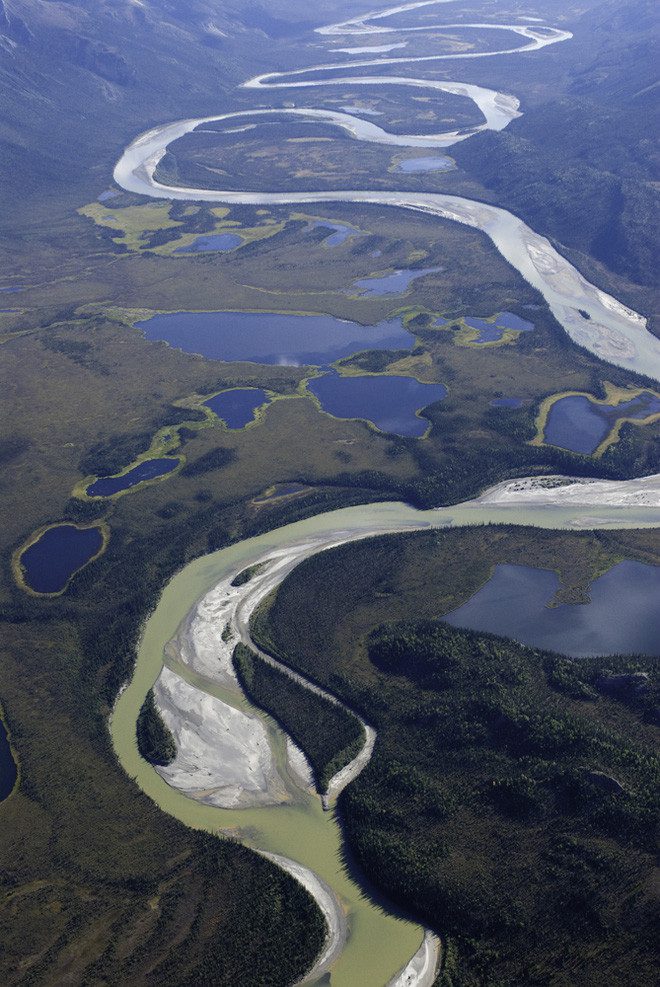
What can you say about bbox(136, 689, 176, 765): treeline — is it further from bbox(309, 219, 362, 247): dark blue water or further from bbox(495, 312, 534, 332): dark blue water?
bbox(309, 219, 362, 247): dark blue water

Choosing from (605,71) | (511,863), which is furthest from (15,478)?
(605,71)

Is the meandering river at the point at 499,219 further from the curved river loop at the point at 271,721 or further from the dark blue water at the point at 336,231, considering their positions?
the dark blue water at the point at 336,231

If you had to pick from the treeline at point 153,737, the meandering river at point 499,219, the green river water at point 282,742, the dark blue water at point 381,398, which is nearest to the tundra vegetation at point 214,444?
the green river water at point 282,742

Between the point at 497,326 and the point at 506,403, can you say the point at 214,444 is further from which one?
the point at 497,326

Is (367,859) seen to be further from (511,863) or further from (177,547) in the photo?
(177,547)

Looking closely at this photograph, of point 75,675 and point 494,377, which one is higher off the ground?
point 494,377

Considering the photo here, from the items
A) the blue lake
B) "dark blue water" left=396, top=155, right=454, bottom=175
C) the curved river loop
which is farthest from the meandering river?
"dark blue water" left=396, top=155, right=454, bottom=175
